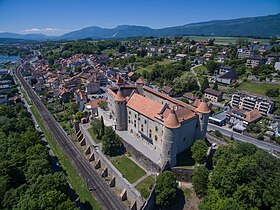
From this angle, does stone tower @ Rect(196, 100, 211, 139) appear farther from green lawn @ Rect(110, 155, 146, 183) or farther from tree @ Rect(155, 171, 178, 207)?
green lawn @ Rect(110, 155, 146, 183)

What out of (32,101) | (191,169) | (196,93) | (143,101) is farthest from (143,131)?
(32,101)

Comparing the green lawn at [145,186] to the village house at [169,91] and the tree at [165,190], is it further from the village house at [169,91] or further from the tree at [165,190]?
the village house at [169,91]

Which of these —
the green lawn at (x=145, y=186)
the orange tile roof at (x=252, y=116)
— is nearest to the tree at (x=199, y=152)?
A: the green lawn at (x=145, y=186)

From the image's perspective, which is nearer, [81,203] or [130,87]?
[81,203]

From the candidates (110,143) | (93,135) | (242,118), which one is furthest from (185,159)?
(242,118)

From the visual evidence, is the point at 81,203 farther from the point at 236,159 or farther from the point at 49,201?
the point at 236,159

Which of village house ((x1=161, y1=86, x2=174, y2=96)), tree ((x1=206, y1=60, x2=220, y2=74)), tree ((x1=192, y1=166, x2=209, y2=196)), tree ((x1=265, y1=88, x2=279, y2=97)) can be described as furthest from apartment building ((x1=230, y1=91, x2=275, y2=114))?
tree ((x1=192, y1=166, x2=209, y2=196))
